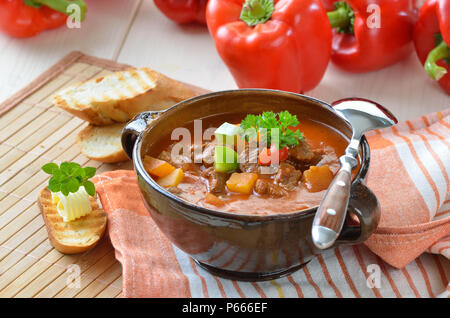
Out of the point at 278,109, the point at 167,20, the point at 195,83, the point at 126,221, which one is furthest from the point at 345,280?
the point at 167,20

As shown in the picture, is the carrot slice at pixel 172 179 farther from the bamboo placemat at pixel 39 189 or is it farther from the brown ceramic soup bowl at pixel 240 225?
the bamboo placemat at pixel 39 189

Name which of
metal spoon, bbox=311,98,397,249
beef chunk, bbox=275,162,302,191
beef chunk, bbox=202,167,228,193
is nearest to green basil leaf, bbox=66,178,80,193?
beef chunk, bbox=202,167,228,193

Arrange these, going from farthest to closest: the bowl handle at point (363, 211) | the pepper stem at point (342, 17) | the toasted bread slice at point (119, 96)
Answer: the pepper stem at point (342, 17) → the toasted bread slice at point (119, 96) → the bowl handle at point (363, 211)

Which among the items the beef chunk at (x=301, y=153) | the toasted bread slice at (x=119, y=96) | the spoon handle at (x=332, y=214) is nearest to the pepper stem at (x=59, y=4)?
the toasted bread slice at (x=119, y=96)

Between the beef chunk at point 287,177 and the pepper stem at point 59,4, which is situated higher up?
the beef chunk at point 287,177

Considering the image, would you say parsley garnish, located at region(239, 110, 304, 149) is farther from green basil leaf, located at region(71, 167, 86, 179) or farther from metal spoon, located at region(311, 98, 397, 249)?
green basil leaf, located at region(71, 167, 86, 179)

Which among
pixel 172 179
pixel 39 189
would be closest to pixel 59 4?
pixel 39 189

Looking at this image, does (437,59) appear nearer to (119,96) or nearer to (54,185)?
(119,96)
